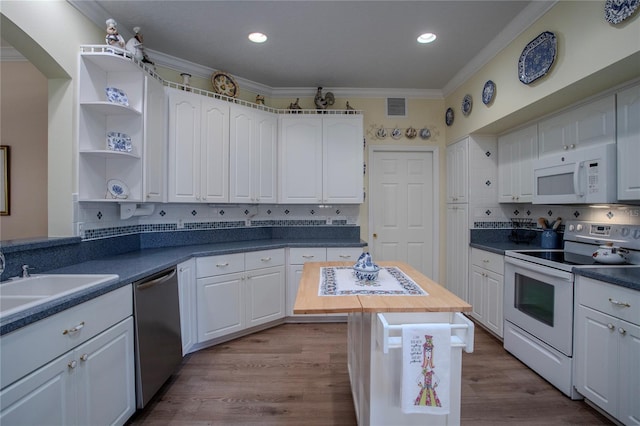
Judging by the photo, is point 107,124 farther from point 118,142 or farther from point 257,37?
point 257,37

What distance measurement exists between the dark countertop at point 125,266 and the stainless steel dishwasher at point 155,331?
93mm

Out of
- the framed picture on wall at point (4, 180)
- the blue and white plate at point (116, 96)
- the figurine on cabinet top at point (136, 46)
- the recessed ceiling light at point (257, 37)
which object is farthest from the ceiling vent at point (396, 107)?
the framed picture on wall at point (4, 180)

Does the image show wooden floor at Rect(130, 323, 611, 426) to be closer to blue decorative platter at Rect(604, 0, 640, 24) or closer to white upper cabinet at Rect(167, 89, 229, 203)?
white upper cabinet at Rect(167, 89, 229, 203)

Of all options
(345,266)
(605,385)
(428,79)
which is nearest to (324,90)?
(428,79)

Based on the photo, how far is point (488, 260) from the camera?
9.04 ft

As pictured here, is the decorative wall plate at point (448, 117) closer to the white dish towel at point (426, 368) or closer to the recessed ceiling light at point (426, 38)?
the recessed ceiling light at point (426, 38)

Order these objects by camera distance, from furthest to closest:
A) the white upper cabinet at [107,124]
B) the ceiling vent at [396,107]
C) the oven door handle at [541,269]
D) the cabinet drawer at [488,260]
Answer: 1. the ceiling vent at [396,107]
2. the cabinet drawer at [488,260]
3. the white upper cabinet at [107,124]
4. the oven door handle at [541,269]

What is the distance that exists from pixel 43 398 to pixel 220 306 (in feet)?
4.93

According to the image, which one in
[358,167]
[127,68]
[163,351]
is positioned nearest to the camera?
[163,351]

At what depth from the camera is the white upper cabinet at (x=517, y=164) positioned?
2668mm

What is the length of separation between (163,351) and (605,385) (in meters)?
2.78

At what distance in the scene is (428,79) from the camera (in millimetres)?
Answer: 3314

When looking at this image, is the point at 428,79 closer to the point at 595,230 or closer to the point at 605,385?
the point at 595,230

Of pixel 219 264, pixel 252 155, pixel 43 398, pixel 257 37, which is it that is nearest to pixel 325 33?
pixel 257 37
